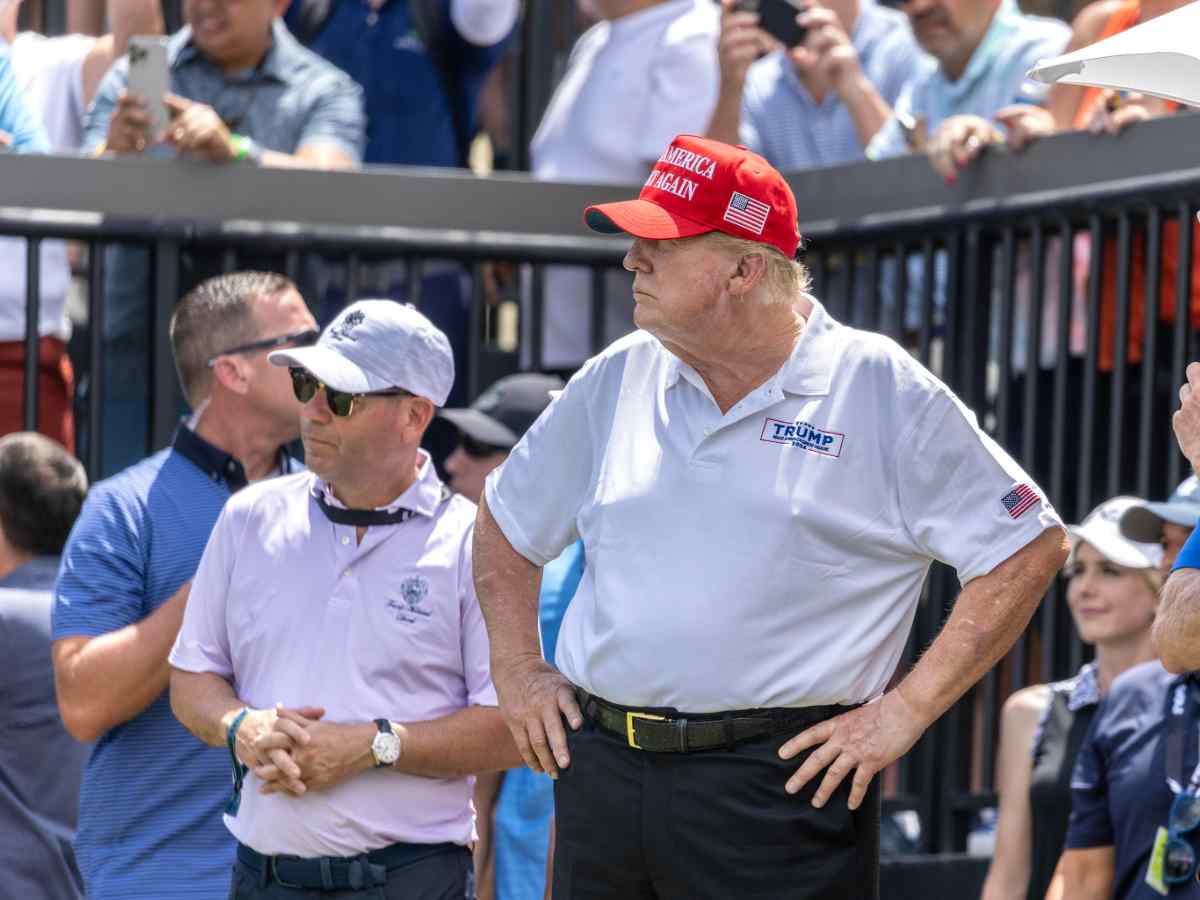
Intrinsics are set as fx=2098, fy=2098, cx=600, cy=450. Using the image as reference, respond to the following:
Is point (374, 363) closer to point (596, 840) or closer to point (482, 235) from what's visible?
point (596, 840)

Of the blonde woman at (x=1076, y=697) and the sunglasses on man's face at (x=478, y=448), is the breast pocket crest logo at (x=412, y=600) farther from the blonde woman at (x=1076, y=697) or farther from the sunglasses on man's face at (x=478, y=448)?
the blonde woman at (x=1076, y=697)

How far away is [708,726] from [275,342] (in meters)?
1.72

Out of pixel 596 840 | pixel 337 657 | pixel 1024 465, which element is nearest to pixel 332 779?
pixel 337 657

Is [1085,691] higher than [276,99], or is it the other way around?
[276,99]

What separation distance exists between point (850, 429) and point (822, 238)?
11.1ft

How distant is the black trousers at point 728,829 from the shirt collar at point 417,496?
83cm

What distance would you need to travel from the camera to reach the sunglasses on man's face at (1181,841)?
13.9 feet

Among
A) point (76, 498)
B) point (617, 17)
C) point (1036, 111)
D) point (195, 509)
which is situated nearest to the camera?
point (195, 509)

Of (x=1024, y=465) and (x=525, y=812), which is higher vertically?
Result: (x=1024, y=465)

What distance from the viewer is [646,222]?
3650 millimetres

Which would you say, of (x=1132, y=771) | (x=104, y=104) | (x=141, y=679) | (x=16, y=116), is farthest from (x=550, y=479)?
(x=104, y=104)

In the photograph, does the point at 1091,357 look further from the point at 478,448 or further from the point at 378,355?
the point at 378,355

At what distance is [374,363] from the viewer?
168 inches

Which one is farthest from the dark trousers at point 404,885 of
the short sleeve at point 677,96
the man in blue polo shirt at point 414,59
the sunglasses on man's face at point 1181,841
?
the man in blue polo shirt at point 414,59
